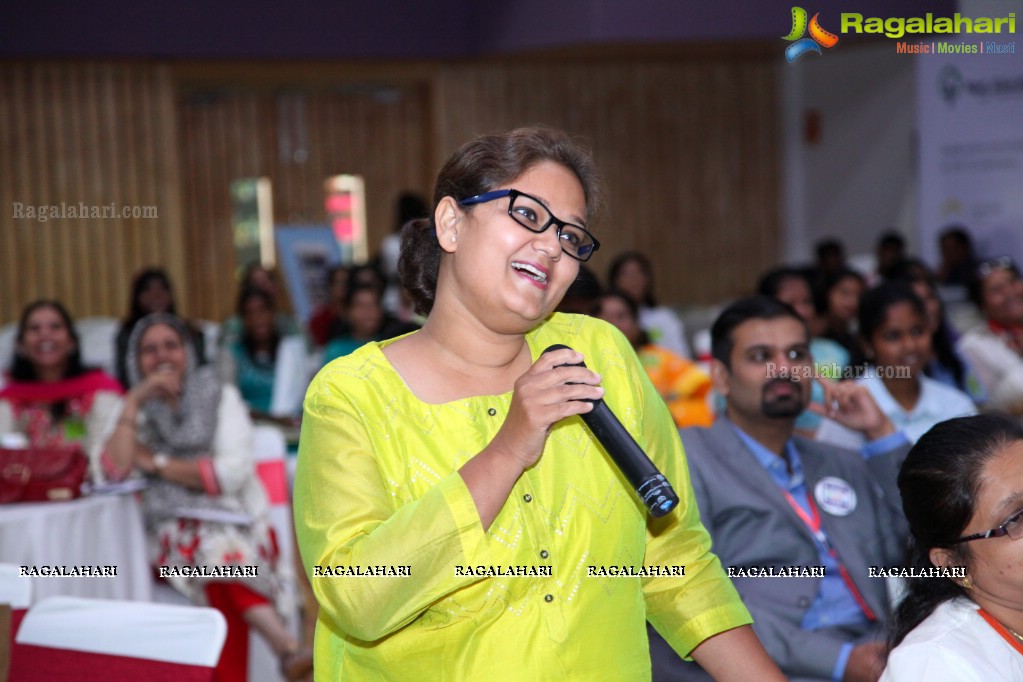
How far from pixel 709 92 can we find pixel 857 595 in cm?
835

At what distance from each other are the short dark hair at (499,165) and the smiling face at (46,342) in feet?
11.1

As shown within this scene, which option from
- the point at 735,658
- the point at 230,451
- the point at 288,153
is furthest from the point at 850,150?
the point at 735,658

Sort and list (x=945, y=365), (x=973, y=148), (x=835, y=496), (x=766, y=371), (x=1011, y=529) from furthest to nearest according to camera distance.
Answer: (x=973, y=148) < (x=945, y=365) < (x=766, y=371) < (x=835, y=496) < (x=1011, y=529)

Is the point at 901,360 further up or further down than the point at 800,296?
further down

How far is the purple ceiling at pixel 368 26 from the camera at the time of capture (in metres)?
7.78

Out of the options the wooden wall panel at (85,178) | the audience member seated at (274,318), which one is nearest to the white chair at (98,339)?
the wooden wall panel at (85,178)

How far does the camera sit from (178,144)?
8.93m

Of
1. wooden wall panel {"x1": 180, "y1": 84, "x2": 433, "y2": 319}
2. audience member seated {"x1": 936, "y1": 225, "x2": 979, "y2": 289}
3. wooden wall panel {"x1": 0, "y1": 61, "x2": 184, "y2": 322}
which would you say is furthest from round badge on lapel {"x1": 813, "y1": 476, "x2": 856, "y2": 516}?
wooden wall panel {"x1": 180, "y1": 84, "x2": 433, "y2": 319}

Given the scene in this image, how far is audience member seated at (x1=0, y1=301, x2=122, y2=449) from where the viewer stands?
4.26m

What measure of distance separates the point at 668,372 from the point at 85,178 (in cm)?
561

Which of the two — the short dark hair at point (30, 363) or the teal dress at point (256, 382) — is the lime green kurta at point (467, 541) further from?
the teal dress at point (256, 382)

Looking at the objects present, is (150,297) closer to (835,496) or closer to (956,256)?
(956,256)

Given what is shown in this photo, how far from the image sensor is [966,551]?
1.56 metres

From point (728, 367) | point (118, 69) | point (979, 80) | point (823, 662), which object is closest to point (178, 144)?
point (118, 69)
